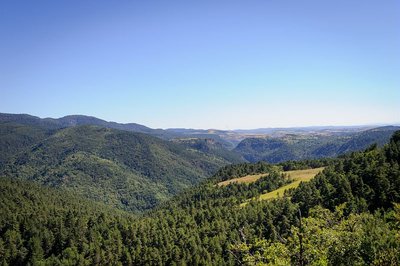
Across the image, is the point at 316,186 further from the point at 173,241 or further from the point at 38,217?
the point at 38,217

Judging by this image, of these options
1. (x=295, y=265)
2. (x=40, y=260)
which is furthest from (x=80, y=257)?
(x=295, y=265)

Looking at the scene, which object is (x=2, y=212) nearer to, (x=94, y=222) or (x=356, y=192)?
(x=94, y=222)

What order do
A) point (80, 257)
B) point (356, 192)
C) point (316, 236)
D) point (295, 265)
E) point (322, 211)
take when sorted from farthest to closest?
1. point (80, 257)
2. point (356, 192)
3. point (322, 211)
4. point (316, 236)
5. point (295, 265)

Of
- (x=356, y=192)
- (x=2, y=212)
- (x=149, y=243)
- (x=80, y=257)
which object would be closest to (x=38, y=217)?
(x=2, y=212)

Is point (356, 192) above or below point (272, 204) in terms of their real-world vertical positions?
above

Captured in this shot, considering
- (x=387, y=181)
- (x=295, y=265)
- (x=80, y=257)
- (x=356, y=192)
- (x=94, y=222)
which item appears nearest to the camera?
(x=295, y=265)

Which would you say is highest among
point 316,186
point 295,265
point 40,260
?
point 295,265

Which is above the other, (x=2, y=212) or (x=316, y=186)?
(x=316, y=186)

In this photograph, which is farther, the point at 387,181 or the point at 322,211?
the point at 387,181

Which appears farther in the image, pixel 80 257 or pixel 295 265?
pixel 80 257

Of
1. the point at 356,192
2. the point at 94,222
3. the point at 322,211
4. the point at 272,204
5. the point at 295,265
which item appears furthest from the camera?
Answer: the point at 94,222
